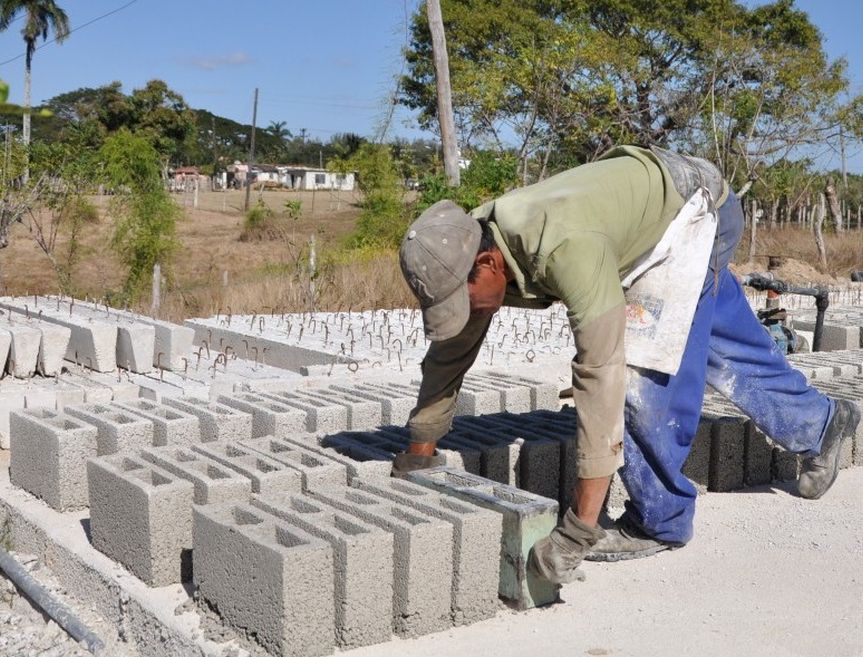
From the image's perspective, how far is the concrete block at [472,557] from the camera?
3.09 m

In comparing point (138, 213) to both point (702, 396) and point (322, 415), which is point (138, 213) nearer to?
point (322, 415)

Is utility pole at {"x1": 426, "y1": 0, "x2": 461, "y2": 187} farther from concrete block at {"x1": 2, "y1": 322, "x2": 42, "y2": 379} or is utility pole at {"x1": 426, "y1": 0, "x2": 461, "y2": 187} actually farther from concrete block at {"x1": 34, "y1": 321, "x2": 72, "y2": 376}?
concrete block at {"x1": 2, "y1": 322, "x2": 42, "y2": 379}

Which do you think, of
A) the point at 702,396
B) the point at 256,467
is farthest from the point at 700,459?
the point at 256,467

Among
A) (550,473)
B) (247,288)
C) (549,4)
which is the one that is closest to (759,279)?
(550,473)

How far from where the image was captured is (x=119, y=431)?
417 cm

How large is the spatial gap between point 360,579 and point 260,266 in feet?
69.9

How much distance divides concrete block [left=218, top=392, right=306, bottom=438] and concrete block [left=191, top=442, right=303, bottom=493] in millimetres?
421

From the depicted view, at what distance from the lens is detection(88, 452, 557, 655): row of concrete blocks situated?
9.32ft

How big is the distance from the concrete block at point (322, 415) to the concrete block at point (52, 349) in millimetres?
2524

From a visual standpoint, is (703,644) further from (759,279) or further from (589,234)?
(759,279)

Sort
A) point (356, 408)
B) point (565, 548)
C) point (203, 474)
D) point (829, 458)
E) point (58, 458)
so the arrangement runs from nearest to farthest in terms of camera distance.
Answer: point (565, 548)
point (203, 474)
point (58, 458)
point (829, 458)
point (356, 408)

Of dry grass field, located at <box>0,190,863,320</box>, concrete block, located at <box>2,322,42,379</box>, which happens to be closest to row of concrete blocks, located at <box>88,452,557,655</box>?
concrete block, located at <box>2,322,42,379</box>

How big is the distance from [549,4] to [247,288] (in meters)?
19.3

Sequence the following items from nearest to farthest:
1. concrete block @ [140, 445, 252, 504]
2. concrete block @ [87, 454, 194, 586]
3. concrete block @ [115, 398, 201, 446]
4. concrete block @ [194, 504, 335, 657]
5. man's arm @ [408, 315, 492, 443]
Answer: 1. concrete block @ [194, 504, 335, 657]
2. concrete block @ [87, 454, 194, 586]
3. concrete block @ [140, 445, 252, 504]
4. man's arm @ [408, 315, 492, 443]
5. concrete block @ [115, 398, 201, 446]
